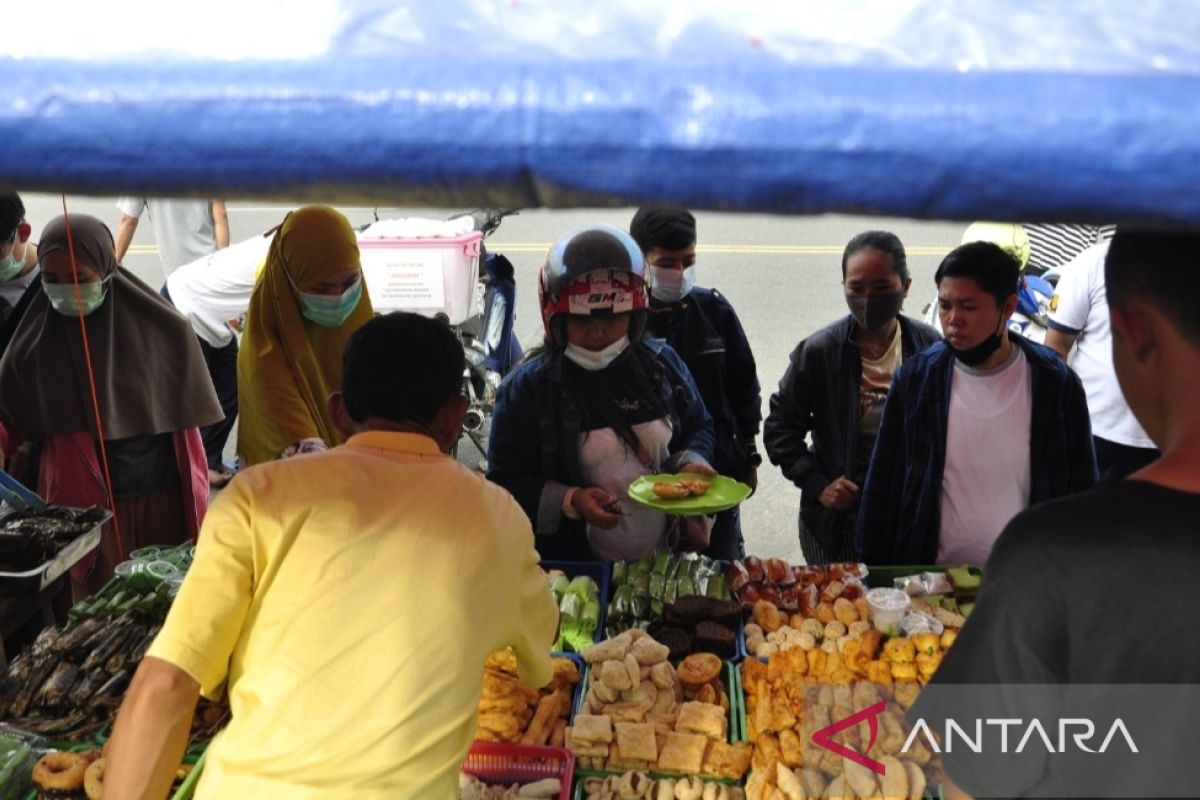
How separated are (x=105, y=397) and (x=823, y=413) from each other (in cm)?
264

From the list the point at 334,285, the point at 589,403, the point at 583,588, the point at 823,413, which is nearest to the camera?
the point at 583,588

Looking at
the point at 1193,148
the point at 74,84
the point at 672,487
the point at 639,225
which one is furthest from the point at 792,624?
the point at 74,84

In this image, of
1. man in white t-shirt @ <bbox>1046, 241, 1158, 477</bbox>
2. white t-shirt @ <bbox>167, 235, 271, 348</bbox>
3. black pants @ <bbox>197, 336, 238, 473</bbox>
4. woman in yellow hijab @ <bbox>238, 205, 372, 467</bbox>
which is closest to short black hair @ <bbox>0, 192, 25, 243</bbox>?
woman in yellow hijab @ <bbox>238, 205, 372, 467</bbox>

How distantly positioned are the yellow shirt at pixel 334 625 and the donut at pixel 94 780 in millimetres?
829

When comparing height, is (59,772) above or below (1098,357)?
below

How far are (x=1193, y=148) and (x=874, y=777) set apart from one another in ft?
6.17

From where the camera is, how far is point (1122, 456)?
4.32 meters

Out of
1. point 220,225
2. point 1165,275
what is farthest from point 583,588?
point 220,225

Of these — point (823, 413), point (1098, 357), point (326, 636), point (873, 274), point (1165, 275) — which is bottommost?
point (823, 413)

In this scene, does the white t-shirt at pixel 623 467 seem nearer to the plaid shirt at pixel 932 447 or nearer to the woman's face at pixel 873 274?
the plaid shirt at pixel 932 447

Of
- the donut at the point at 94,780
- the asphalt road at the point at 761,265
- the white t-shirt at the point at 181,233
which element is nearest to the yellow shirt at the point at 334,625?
the donut at the point at 94,780

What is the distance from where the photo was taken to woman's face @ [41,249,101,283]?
11.8 feet

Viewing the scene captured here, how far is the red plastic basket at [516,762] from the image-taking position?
263 cm

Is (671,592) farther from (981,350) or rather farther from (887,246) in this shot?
(887,246)
